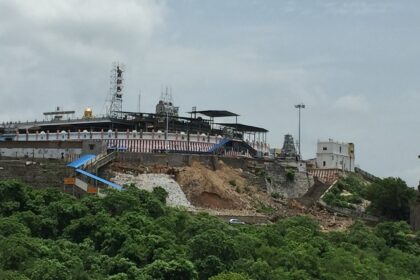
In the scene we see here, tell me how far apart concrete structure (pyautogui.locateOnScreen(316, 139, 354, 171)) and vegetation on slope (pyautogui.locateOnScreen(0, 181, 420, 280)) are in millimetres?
36707

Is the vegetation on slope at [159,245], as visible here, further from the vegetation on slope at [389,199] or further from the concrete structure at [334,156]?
the concrete structure at [334,156]

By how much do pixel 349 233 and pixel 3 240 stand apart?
29632 millimetres

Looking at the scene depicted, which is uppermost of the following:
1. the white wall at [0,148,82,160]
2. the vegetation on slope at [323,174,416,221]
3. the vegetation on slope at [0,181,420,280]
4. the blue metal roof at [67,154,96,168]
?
the white wall at [0,148,82,160]

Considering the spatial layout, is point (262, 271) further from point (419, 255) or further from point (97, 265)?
point (419, 255)

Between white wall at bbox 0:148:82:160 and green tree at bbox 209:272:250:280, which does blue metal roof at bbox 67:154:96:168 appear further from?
green tree at bbox 209:272:250:280

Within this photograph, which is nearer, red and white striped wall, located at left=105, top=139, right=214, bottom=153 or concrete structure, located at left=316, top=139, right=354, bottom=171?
red and white striped wall, located at left=105, top=139, right=214, bottom=153

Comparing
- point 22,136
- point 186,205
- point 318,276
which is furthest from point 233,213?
point 22,136

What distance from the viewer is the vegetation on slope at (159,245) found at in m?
39.2

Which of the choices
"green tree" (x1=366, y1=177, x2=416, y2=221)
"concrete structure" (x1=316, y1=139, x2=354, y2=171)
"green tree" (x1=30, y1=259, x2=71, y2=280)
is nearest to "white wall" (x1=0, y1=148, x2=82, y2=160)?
"green tree" (x1=366, y1=177, x2=416, y2=221)

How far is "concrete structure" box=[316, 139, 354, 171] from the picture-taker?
97.4 m

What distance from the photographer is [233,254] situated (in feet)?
141

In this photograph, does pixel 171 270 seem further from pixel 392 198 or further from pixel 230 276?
pixel 392 198

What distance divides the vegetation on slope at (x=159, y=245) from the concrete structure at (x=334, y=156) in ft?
120

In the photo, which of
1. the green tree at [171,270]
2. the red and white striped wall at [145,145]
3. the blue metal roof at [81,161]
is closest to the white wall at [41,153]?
the blue metal roof at [81,161]
